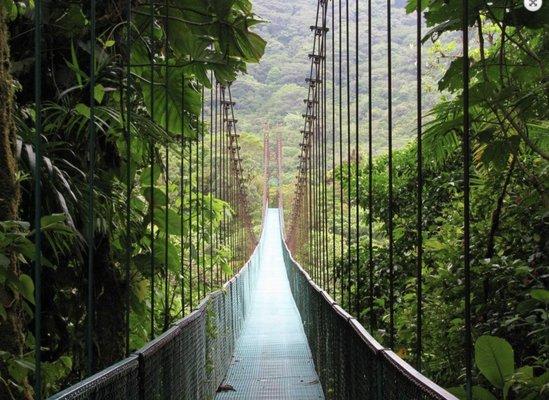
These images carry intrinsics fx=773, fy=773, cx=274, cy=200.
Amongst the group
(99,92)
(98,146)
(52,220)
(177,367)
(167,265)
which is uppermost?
(99,92)

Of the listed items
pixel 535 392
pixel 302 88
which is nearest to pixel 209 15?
pixel 535 392

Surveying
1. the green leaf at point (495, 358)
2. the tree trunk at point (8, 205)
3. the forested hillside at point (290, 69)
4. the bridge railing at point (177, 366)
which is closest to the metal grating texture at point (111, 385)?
the bridge railing at point (177, 366)

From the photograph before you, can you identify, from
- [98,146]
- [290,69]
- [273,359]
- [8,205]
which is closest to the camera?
[8,205]

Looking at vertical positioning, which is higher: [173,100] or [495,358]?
[173,100]

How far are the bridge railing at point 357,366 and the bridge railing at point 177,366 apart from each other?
59 cm

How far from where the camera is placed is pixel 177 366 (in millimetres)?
2623

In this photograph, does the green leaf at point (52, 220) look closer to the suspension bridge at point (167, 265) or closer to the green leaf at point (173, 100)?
the suspension bridge at point (167, 265)

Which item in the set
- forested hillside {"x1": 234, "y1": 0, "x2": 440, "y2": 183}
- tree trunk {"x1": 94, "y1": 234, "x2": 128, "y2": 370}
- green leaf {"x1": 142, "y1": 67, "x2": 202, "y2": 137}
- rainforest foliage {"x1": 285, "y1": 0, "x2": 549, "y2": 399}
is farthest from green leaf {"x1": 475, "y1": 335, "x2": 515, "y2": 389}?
forested hillside {"x1": 234, "y1": 0, "x2": 440, "y2": 183}

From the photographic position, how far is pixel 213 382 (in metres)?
4.24

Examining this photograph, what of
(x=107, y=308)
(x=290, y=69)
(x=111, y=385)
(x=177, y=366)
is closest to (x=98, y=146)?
(x=107, y=308)

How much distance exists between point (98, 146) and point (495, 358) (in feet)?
5.56

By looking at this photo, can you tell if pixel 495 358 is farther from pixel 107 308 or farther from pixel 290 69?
pixel 290 69

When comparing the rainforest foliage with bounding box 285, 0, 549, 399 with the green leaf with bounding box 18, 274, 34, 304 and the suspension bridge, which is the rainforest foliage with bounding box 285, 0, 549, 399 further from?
the green leaf with bounding box 18, 274, 34, 304

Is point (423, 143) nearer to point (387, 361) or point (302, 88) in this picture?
point (387, 361)
